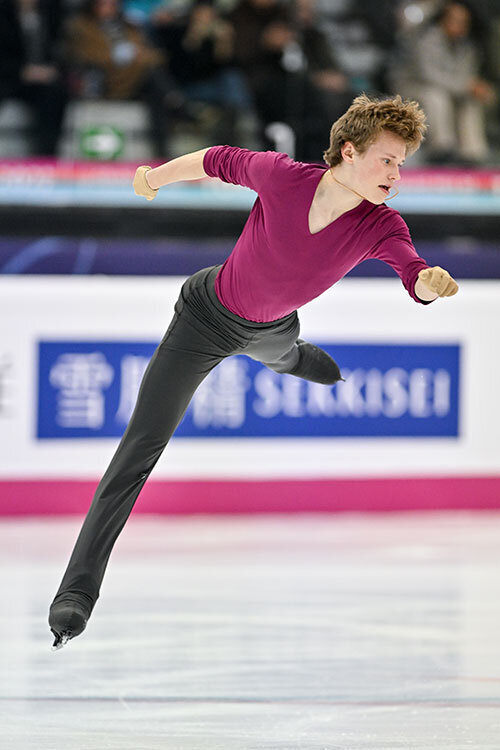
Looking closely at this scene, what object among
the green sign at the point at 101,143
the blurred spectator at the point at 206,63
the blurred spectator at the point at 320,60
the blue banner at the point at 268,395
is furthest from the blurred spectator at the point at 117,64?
the blue banner at the point at 268,395

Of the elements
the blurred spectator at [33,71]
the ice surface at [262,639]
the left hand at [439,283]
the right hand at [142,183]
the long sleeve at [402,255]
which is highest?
the blurred spectator at [33,71]

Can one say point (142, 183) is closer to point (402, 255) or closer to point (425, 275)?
point (402, 255)

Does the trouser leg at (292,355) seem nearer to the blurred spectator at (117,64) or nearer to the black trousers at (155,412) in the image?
the black trousers at (155,412)

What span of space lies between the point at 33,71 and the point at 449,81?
2.58m

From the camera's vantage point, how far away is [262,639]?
432 centimetres

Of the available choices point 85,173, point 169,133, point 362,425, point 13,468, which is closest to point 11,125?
point 85,173

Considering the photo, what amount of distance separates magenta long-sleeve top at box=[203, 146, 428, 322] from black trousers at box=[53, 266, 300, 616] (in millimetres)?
79

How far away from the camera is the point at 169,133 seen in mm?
6938

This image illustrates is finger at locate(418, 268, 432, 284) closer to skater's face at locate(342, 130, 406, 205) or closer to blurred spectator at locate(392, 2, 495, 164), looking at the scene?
skater's face at locate(342, 130, 406, 205)

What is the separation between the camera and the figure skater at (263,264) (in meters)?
3.04

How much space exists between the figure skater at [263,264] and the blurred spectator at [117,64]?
12.1 feet

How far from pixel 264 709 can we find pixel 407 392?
11.4 ft

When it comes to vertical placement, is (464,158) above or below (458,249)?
above

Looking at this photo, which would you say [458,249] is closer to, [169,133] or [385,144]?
[169,133]
